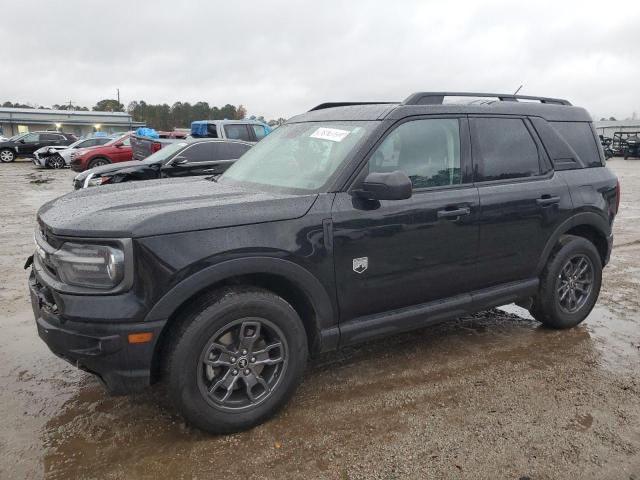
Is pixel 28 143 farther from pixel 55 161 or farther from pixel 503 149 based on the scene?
pixel 503 149

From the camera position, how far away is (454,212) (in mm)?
3379

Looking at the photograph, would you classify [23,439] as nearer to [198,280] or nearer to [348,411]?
[198,280]

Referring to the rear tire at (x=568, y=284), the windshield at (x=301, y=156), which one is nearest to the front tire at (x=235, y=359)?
the windshield at (x=301, y=156)

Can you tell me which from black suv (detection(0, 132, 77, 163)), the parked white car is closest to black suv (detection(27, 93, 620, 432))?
the parked white car

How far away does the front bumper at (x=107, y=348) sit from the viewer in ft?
8.07

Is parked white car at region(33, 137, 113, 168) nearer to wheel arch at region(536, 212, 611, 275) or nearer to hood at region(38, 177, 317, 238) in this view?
hood at region(38, 177, 317, 238)

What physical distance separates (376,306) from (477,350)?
125 centimetres

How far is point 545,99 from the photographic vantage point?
437cm

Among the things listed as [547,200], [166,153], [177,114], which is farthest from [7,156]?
[177,114]

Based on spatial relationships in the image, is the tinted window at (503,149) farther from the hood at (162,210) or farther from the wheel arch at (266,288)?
the wheel arch at (266,288)

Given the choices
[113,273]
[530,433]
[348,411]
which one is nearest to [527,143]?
[530,433]

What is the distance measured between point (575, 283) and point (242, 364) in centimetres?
306

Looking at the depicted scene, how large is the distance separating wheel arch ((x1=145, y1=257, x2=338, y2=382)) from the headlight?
0.27m

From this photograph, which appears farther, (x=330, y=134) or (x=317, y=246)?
(x=330, y=134)
